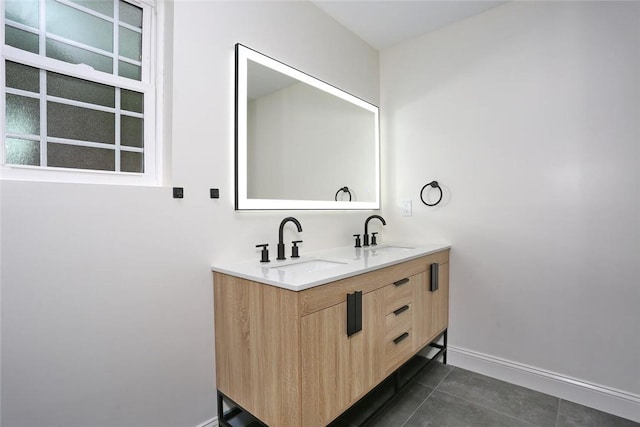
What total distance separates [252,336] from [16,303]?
808mm

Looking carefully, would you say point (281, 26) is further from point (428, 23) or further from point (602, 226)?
point (602, 226)

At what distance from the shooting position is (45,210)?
110cm

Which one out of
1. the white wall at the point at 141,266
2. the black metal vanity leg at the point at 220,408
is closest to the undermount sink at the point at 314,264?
the white wall at the point at 141,266

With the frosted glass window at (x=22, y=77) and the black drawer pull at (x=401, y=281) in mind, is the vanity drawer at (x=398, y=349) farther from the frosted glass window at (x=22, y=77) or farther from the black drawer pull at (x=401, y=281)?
the frosted glass window at (x=22, y=77)

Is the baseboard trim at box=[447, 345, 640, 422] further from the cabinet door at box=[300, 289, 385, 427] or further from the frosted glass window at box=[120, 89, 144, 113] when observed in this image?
the frosted glass window at box=[120, 89, 144, 113]

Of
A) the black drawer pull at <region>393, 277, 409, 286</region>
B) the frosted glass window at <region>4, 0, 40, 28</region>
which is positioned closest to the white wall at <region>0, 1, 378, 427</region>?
the frosted glass window at <region>4, 0, 40, 28</region>

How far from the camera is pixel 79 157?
125 cm

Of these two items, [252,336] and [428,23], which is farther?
[428,23]

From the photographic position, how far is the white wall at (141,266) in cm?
108

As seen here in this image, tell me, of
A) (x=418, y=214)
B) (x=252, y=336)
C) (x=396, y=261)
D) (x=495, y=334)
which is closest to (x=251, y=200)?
(x=252, y=336)

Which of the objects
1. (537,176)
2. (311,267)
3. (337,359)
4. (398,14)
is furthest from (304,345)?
(398,14)

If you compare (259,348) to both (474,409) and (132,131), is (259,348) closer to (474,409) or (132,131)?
(132,131)

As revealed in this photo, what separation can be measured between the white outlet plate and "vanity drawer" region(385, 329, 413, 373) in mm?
994

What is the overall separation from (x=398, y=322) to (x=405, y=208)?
3.54ft
